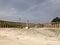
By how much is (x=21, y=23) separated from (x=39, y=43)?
1920cm

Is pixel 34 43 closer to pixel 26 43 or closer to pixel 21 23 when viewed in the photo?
pixel 26 43

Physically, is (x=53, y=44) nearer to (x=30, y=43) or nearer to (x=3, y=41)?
(x=30, y=43)

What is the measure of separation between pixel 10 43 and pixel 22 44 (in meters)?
0.98

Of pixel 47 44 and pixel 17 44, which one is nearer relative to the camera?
pixel 17 44

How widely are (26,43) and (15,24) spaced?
19475 mm

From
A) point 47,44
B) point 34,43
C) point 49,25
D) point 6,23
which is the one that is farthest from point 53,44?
point 49,25

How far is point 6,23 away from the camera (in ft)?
104

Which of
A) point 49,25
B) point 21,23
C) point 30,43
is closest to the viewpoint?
point 30,43

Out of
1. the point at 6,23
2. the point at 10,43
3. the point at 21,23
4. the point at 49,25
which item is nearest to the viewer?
the point at 10,43

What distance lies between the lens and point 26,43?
47.3 feet

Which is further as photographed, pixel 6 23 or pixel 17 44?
pixel 6 23

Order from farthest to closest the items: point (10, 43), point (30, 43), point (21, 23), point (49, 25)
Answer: point (49, 25) < point (21, 23) < point (30, 43) < point (10, 43)

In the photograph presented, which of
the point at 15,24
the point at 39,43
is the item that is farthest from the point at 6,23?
the point at 39,43

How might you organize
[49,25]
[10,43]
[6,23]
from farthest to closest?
[49,25] < [6,23] < [10,43]
